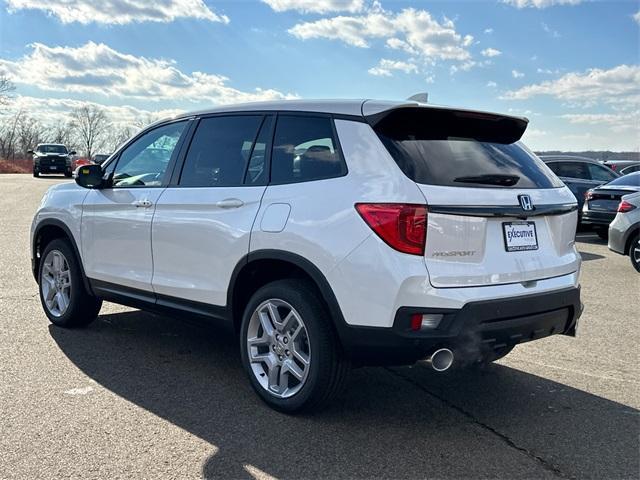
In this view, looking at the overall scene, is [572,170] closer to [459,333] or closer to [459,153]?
[459,153]

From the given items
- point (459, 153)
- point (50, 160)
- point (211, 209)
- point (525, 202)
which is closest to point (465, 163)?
point (459, 153)

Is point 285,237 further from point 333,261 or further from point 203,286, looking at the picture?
point 203,286

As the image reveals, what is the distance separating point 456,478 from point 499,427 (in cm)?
76

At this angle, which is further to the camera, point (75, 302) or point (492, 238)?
Result: point (75, 302)

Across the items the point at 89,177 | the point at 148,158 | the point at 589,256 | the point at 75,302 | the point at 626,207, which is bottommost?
the point at 589,256

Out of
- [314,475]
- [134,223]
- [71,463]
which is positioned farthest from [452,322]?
[134,223]

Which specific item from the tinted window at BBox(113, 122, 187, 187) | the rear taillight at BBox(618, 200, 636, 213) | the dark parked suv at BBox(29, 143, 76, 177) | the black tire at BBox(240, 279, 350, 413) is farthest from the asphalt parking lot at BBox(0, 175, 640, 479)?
the dark parked suv at BBox(29, 143, 76, 177)

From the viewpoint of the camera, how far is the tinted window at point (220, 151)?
4355 millimetres

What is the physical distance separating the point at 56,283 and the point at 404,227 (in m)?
3.83

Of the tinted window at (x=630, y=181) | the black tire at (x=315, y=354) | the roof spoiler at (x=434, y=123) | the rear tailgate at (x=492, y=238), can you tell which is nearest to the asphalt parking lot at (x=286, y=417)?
the black tire at (x=315, y=354)

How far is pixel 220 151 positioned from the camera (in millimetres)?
4535

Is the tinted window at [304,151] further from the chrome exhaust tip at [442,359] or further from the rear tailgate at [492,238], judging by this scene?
the chrome exhaust tip at [442,359]

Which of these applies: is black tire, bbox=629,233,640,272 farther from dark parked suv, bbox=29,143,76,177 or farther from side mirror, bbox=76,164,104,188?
dark parked suv, bbox=29,143,76,177

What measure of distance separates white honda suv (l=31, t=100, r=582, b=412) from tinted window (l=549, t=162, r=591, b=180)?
1158 cm
